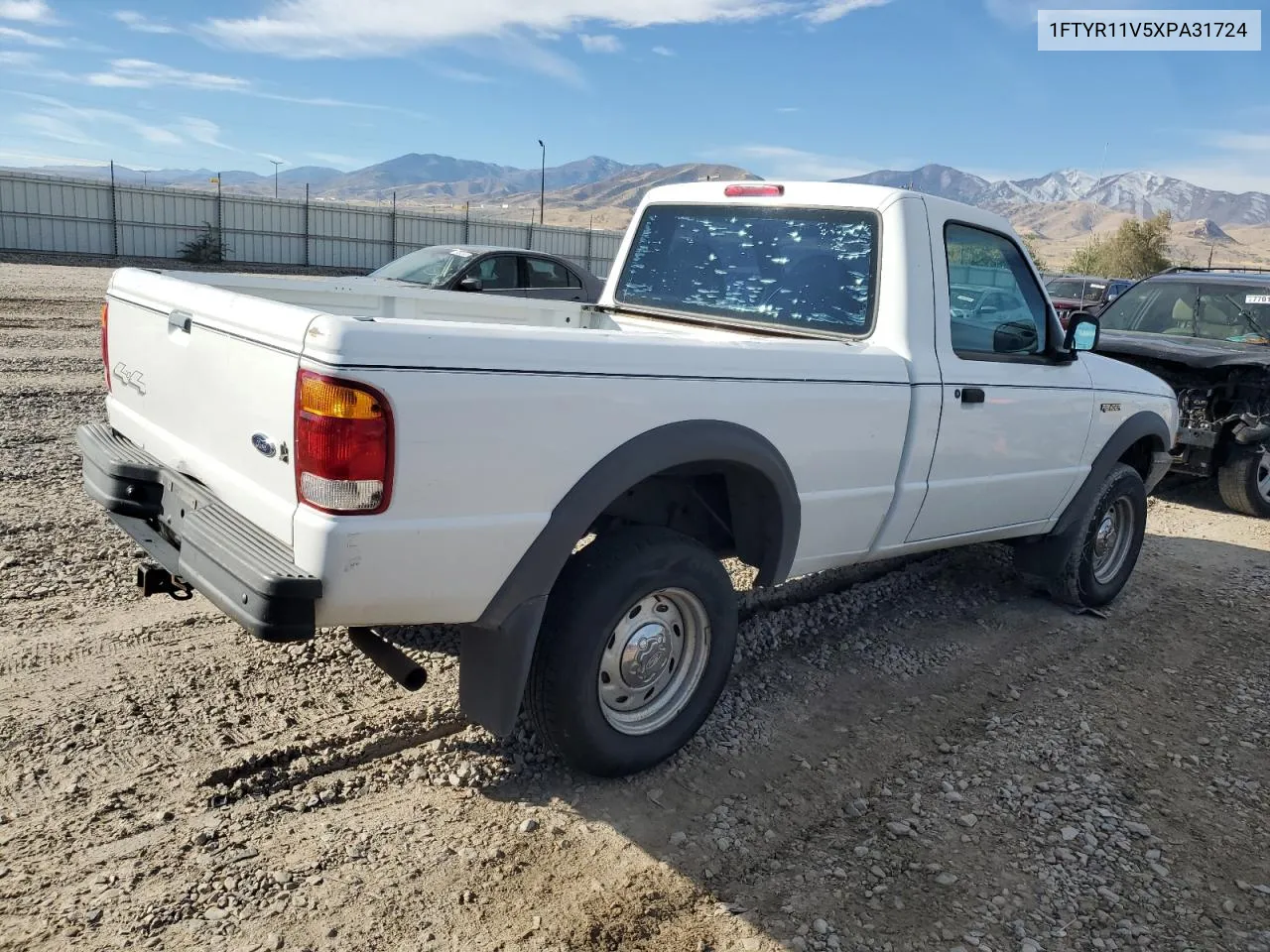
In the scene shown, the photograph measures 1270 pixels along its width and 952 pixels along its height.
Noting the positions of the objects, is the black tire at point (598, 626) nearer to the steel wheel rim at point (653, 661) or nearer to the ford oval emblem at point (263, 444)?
the steel wheel rim at point (653, 661)

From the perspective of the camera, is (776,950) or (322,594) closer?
(322,594)

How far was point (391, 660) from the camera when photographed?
293 centimetres

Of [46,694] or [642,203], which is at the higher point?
[642,203]

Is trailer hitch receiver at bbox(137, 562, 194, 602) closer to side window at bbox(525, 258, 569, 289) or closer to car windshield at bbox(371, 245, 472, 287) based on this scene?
car windshield at bbox(371, 245, 472, 287)

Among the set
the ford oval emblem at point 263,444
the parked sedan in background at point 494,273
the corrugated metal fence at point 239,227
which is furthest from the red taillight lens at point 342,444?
the corrugated metal fence at point 239,227

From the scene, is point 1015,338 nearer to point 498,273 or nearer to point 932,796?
point 932,796

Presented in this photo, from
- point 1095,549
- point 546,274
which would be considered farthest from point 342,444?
point 546,274

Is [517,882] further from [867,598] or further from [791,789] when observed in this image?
[867,598]

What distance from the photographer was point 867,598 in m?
5.41

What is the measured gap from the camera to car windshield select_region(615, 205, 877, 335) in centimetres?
411

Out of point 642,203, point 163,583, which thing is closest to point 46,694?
point 163,583

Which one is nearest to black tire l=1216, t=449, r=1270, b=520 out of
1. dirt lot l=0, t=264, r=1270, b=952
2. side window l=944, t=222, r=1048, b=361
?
dirt lot l=0, t=264, r=1270, b=952

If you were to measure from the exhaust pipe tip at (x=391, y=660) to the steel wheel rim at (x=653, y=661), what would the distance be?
62 cm

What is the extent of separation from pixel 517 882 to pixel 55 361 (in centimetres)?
963
